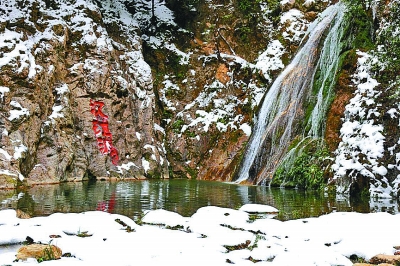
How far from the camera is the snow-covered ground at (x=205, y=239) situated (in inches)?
163

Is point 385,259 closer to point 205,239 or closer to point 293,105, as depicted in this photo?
point 205,239

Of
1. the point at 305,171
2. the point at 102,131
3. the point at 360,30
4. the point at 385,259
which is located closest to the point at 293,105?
the point at 305,171

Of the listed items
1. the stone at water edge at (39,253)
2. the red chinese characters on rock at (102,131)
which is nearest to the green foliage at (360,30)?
the red chinese characters on rock at (102,131)

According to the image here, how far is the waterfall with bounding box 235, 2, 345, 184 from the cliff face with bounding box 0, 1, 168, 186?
22.0ft

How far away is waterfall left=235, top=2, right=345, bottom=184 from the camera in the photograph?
1417 centimetres

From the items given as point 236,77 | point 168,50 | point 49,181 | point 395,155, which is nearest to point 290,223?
point 395,155

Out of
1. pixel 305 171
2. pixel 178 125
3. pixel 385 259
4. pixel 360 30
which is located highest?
pixel 360 30

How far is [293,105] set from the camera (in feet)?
50.3

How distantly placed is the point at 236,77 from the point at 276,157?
11.5 meters

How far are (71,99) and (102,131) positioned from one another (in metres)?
2.23

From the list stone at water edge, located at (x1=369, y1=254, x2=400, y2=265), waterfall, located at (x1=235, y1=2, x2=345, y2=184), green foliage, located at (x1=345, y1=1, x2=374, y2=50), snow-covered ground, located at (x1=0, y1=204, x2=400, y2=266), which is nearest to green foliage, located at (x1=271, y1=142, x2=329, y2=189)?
waterfall, located at (x1=235, y1=2, x2=345, y2=184)

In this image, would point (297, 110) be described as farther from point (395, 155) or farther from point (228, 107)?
point (228, 107)

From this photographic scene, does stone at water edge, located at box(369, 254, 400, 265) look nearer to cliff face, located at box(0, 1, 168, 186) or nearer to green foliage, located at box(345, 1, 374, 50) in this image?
green foliage, located at box(345, 1, 374, 50)

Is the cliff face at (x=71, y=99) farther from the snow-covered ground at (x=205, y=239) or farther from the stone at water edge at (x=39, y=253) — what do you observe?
the stone at water edge at (x=39, y=253)
